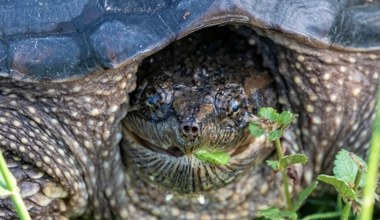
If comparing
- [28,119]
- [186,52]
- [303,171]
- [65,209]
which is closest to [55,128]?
[28,119]

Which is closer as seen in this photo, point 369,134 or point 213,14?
point 213,14

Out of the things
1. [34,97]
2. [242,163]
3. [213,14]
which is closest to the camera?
[213,14]

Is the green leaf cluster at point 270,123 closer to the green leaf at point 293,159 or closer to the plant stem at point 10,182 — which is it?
the green leaf at point 293,159

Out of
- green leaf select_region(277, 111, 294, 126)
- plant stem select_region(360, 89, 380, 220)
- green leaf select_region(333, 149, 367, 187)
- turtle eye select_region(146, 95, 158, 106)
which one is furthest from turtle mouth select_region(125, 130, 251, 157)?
plant stem select_region(360, 89, 380, 220)

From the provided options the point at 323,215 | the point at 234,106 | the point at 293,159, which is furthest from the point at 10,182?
the point at 323,215

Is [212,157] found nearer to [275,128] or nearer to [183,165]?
[275,128]

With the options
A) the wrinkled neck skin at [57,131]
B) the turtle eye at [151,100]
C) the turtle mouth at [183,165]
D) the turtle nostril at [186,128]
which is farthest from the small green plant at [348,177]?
the wrinkled neck skin at [57,131]

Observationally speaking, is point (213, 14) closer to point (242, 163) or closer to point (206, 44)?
point (206, 44)
